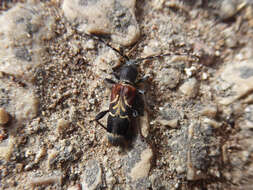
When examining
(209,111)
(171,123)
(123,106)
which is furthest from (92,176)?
(209,111)

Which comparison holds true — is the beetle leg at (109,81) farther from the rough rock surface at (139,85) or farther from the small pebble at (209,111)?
the small pebble at (209,111)

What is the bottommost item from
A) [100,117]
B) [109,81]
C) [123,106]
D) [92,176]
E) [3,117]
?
[92,176]

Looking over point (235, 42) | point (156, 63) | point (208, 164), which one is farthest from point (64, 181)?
point (235, 42)

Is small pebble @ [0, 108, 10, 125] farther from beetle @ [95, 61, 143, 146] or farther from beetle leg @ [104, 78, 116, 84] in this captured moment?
beetle leg @ [104, 78, 116, 84]

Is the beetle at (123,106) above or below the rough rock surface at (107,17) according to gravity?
below

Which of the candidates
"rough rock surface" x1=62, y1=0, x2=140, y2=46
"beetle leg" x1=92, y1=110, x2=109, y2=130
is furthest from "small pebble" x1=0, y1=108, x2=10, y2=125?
"rough rock surface" x1=62, y1=0, x2=140, y2=46

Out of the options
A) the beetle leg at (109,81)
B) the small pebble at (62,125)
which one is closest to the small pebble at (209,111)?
the beetle leg at (109,81)

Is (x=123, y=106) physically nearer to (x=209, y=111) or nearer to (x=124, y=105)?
(x=124, y=105)

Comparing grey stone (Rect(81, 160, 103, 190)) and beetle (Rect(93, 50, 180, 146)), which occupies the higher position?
beetle (Rect(93, 50, 180, 146))

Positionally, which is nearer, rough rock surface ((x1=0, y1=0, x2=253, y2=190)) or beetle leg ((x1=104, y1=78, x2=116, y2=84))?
rough rock surface ((x1=0, y1=0, x2=253, y2=190))
